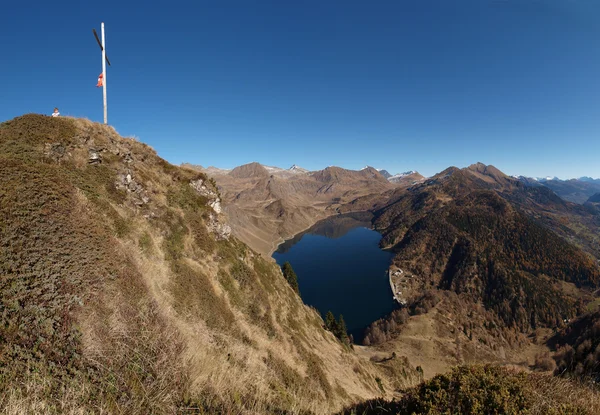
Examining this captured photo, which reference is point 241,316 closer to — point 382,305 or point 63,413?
point 63,413

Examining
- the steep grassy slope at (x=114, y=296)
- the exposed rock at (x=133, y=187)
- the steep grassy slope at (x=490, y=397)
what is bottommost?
the steep grassy slope at (x=490, y=397)

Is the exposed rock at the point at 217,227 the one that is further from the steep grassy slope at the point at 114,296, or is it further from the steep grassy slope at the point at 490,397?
the steep grassy slope at the point at 490,397

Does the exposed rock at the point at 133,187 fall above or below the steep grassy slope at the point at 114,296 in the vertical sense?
above

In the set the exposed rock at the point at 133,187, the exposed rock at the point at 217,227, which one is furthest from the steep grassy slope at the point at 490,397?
the exposed rock at the point at 217,227

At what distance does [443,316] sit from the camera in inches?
6658

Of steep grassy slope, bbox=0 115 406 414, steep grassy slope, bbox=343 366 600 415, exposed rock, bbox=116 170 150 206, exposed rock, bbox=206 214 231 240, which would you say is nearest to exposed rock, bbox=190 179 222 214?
exposed rock, bbox=206 214 231 240

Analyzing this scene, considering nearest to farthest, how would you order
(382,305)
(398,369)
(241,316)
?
1. (241,316)
2. (398,369)
3. (382,305)

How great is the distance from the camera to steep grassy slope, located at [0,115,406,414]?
7355 millimetres

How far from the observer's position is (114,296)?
46.9 feet

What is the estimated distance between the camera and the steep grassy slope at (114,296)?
7355 mm

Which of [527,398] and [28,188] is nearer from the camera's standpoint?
[527,398]

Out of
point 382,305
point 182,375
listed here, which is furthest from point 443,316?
point 182,375

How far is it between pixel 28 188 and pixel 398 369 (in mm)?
109822

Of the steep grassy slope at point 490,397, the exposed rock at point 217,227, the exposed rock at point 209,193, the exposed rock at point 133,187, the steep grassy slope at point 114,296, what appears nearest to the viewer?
the steep grassy slope at point 114,296
